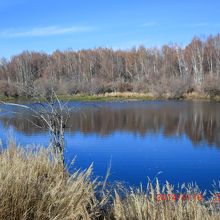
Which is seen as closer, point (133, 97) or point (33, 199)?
point (33, 199)

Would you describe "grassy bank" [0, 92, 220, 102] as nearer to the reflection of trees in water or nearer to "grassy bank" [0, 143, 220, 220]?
the reflection of trees in water

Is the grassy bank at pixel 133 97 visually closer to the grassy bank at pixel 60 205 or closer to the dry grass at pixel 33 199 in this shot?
the grassy bank at pixel 60 205

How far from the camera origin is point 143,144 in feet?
57.3

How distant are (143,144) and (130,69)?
167ft

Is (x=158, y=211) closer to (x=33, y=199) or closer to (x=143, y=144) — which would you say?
(x=33, y=199)

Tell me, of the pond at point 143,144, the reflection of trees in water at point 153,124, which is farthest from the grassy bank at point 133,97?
the pond at point 143,144

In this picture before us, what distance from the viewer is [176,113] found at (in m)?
30.2

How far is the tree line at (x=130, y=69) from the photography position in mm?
50062

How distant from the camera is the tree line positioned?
164 feet

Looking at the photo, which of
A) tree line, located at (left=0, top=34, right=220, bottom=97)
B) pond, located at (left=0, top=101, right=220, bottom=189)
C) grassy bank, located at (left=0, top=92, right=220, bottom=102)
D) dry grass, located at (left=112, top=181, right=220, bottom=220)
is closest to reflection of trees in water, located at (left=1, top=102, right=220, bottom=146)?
pond, located at (left=0, top=101, right=220, bottom=189)

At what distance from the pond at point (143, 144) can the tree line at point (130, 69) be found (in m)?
21.8

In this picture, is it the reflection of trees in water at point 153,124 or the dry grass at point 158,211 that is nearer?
the dry grass at point 158,211

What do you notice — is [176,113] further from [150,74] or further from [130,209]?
[150,74]

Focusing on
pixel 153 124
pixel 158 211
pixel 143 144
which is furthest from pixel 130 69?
pixel 158 211
